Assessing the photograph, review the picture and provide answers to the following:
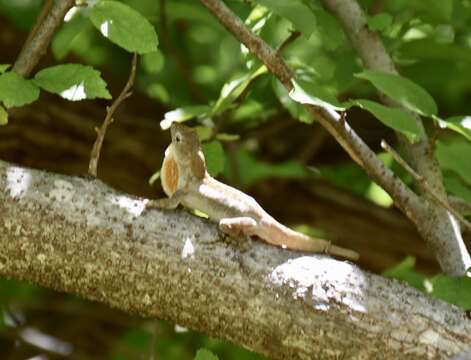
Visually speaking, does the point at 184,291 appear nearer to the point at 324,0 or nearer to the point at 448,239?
the point at 448,239

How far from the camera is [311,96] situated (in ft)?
10.7

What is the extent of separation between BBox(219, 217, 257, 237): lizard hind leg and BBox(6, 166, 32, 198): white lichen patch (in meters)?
0.71

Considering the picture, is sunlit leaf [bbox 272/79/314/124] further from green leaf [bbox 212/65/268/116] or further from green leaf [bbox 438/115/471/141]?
green leaf [bbox 438/115/471/141]

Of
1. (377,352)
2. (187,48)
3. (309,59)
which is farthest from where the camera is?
(187,48)

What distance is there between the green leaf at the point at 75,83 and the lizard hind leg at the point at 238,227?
62 cm

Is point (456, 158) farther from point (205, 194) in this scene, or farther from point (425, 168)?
point (205, 194)

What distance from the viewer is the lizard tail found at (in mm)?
3687

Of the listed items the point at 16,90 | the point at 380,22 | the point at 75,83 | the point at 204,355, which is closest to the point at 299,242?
the point at 204,355

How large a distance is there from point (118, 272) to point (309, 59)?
1.96 m

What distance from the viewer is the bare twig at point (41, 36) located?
3.58m

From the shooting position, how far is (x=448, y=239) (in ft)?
12.5

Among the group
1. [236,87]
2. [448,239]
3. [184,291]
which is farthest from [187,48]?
[184,291]

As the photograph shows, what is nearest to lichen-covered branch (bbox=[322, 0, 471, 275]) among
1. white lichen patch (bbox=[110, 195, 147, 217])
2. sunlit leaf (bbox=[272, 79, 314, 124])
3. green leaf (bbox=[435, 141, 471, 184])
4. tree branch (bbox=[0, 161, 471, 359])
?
green leaf (bbox=[435, 141, 471, 184])

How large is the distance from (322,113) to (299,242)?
0.53 m
